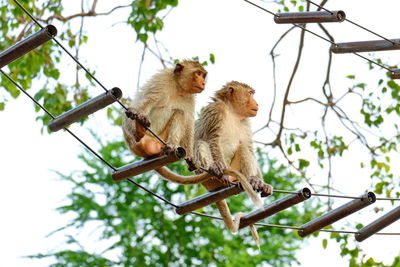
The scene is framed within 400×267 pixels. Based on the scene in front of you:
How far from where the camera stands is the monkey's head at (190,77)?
25.3ft

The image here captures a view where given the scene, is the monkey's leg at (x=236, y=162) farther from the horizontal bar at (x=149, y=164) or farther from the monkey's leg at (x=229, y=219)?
the horizontal bar at (x=149, y=164)

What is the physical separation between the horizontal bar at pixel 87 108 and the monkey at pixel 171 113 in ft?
4.80

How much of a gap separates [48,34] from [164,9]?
20.7ft

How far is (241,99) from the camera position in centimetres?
825

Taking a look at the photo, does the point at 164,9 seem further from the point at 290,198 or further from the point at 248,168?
the point at 290,198

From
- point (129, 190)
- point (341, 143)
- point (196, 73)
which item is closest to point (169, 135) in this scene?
point (196, 73)

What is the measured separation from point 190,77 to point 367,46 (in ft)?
5.81

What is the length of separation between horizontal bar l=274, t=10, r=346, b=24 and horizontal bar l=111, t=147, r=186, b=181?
4.30 ft

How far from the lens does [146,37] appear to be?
428 inches

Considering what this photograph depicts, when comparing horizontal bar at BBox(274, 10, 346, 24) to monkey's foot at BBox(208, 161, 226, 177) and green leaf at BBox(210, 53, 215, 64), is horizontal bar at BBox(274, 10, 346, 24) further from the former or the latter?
green leaf at BBox(210, 53, 215, 64)

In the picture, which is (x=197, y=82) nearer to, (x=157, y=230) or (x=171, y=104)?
(x=171, y=104)

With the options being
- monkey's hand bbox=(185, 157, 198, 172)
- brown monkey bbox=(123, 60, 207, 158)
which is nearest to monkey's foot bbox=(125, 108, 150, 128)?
monkey's hand bbox=(185, 157, 198, 172)

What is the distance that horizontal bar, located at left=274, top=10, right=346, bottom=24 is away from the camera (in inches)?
244

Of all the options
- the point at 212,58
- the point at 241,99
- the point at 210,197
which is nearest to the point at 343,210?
the point at 210,197
